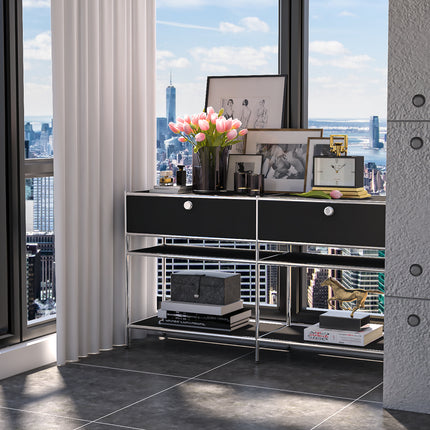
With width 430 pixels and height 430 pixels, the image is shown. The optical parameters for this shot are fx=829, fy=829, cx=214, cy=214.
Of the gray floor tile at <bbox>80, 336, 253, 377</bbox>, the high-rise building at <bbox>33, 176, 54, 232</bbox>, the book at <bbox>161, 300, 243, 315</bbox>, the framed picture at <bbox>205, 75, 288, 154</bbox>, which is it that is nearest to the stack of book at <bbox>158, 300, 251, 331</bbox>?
the book at <bbox>161, 300, 243, 315</bbox>

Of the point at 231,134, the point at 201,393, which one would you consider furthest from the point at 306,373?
the point at 231,134

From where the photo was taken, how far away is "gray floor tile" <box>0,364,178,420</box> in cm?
323

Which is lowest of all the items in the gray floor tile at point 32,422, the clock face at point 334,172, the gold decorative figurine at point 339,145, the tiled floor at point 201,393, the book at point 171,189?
the gray floor tile at point 32,422

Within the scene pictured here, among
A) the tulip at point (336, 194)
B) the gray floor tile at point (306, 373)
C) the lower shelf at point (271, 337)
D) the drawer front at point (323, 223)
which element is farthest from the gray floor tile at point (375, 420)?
the tulip at point (336, 194)

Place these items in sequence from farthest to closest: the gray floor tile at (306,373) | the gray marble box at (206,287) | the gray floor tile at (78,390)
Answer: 1. the gray marble box at (206,287)
2. the gray floor tile at (306,373)
3. the gray floor tile at (78,390)

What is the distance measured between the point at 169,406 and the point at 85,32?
70.3 inches

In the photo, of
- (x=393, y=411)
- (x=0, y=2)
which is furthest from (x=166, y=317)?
(x=0, y=2)

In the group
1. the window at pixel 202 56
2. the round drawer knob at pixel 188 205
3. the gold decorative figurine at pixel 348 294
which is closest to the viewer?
the gold decorative figurine at pixel 348 294

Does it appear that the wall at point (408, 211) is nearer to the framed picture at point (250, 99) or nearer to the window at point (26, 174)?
the framed picture at point (250, 99)

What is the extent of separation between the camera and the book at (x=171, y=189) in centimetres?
404

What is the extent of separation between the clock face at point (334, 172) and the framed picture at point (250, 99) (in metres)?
0.46

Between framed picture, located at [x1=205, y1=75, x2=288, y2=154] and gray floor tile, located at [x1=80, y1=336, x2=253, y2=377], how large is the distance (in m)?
1.02

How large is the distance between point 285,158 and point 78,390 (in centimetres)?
154

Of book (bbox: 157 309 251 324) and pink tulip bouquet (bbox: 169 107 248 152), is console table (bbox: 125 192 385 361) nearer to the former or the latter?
book (bbox: 157 309 251 324)
